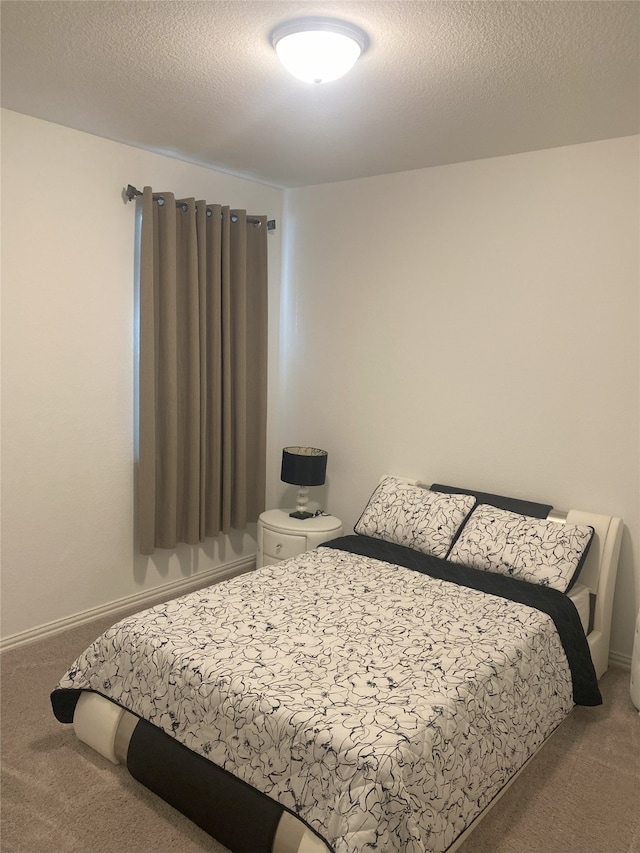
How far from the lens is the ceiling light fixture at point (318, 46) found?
208 cm

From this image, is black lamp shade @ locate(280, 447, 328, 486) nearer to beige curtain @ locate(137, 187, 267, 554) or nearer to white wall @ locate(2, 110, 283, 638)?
beige curtain @ locate(137, 187, 267, 554)

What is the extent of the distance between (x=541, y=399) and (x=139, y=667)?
2239mm

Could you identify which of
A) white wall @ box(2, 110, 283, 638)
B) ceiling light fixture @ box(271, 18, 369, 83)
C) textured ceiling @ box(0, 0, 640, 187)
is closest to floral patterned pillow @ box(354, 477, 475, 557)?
white wall @ box(2, 110, 283, 638)

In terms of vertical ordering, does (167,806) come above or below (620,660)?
below

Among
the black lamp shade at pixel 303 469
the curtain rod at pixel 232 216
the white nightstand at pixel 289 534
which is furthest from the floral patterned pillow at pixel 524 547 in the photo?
the curtain rod at pixel 232 216

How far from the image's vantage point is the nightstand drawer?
384cm

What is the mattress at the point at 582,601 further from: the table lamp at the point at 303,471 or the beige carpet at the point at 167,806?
the table lamp at the point at 303,471

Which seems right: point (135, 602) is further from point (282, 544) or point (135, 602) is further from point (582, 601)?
point (582, 601)

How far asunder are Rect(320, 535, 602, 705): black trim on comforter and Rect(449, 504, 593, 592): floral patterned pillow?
0.04 m

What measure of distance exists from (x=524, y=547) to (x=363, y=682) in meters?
1.24

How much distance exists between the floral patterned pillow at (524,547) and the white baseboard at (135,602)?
1674 millimetres

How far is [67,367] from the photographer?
11.1 ft

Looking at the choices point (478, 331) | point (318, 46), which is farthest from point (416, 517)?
point (318, 46)

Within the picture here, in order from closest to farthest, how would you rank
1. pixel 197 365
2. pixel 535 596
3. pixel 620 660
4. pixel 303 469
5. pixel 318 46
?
pixel 318 46
pixel 535 596
pixel 620 660
pixel 197 365
pixel 303 469
